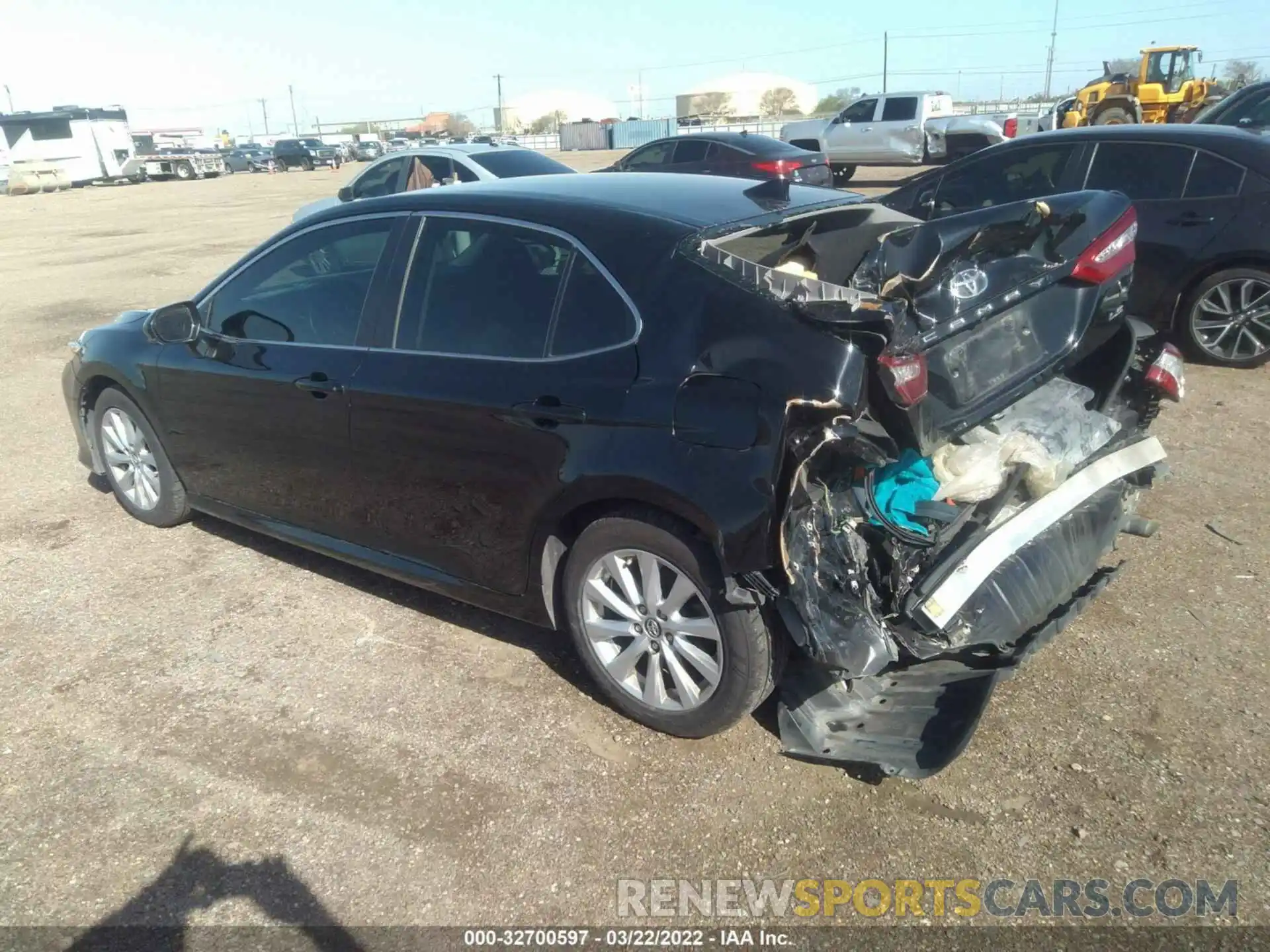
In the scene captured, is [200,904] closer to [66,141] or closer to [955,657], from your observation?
[955,657]

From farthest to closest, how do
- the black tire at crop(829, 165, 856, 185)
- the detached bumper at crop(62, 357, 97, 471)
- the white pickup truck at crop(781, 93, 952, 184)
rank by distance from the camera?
the black tire at crop(829, 165, 856, 185)
the white pickup truck at crop(781, 93, 952, 184)
the detached bumper at crop(62, 357, 97, 471)

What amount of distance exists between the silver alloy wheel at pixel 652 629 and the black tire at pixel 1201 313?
5468mm

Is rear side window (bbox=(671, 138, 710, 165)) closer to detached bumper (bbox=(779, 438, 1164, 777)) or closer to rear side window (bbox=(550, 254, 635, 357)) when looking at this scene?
rear side window (bbox=(550, 254, 635, 357))

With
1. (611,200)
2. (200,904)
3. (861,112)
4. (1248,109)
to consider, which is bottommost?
A: (200,904)

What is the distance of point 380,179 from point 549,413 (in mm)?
10618

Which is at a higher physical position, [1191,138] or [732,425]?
[1191,138]

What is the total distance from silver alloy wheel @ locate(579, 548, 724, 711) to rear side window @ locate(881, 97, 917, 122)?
2178 cm

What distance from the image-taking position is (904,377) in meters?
2.74

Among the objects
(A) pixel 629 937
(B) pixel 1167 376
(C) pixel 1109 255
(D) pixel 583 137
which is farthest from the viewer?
(D) pixel 583 137

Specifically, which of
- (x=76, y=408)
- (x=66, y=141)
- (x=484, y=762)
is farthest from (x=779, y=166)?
(x=66, y=141)

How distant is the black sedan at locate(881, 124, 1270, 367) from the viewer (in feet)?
21.1

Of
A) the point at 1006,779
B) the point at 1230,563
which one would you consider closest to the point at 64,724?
the point at 1006,779

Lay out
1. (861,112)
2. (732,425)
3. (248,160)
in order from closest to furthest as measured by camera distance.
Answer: (732,425)
(861,112)
(248,160)

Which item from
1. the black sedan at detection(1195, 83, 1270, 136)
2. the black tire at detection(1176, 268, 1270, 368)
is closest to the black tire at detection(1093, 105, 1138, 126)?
the black sedan at detection(1195, 83, 1270, 136)
